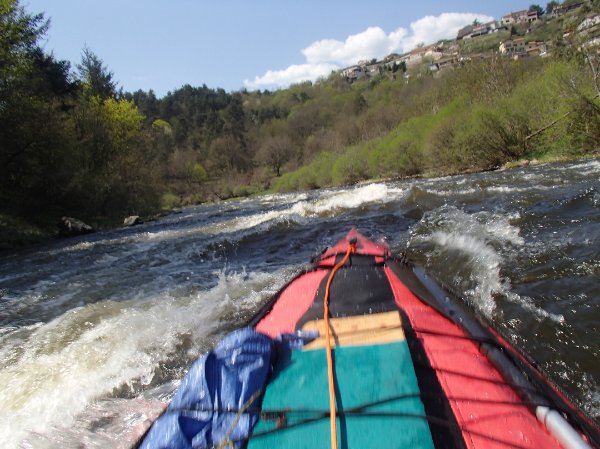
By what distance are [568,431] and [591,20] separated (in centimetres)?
1721

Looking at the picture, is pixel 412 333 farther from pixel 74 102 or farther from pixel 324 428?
pixel 74 102

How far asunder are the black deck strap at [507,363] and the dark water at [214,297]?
0.65 meters

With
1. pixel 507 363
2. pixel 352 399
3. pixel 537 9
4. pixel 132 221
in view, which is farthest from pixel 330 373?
pixel 537 9

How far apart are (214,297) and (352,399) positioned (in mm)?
3199

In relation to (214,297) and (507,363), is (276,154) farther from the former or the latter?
(507,363)

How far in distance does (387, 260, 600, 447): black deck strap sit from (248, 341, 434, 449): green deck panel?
1.37 ft

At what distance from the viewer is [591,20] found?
13.8 metres

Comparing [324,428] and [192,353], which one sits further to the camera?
[192,353]

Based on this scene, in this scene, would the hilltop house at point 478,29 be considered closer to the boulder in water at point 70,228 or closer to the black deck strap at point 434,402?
the boulder in water at point 70,228

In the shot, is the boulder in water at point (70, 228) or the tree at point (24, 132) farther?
the boulder in water at point (70, 228)

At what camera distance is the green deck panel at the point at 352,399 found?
4.41ft

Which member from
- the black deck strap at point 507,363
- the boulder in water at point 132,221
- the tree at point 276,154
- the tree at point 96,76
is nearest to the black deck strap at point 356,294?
the black deck strap at point 507,363

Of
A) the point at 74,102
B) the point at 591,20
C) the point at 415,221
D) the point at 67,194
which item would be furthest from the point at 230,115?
the point at 415,221

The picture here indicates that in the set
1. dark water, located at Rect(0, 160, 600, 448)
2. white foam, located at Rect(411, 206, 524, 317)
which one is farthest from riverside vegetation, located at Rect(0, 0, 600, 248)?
white foam, located at Rect(411, 206, 524, 317)
